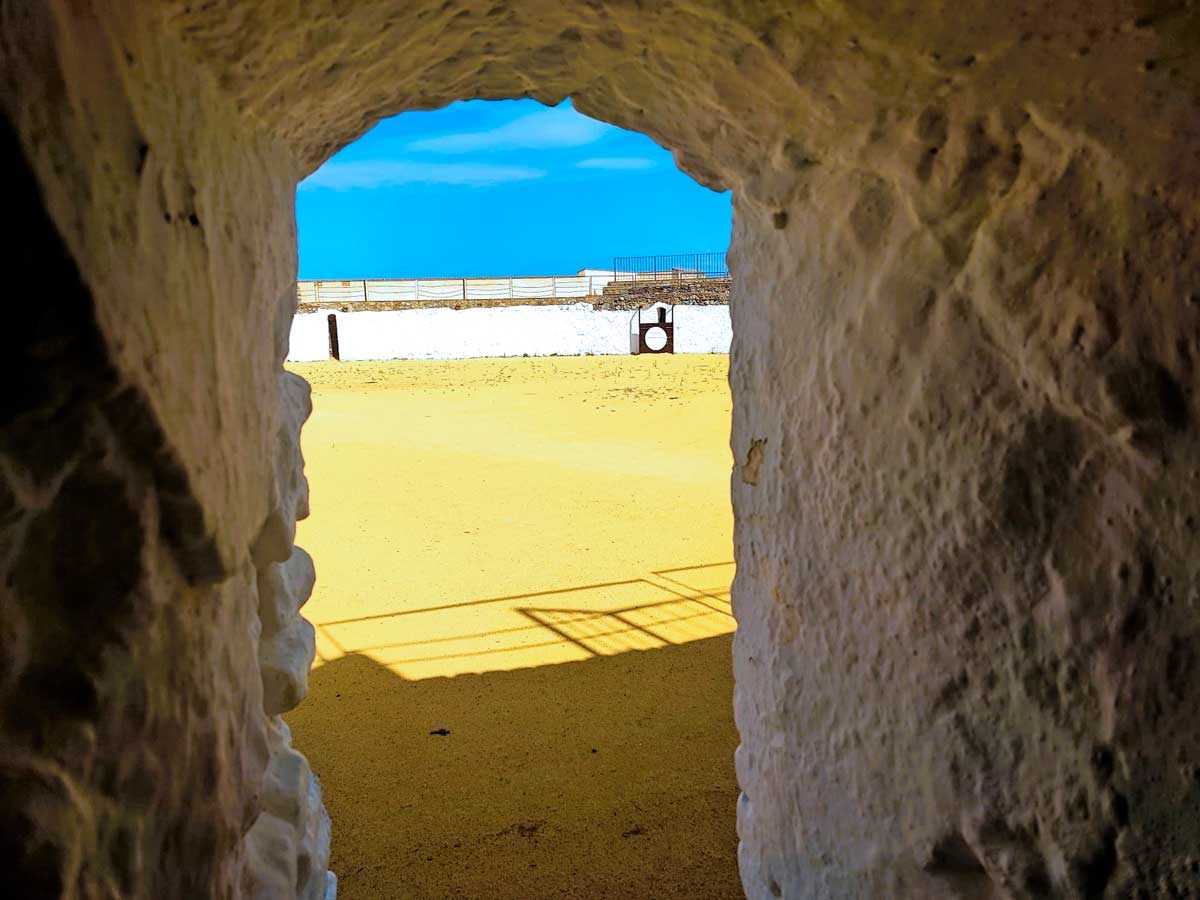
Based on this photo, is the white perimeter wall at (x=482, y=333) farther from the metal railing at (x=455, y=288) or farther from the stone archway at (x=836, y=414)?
the stone archway at (x=836, y=414)

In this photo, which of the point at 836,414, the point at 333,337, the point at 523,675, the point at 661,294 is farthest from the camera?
the point at 661,294

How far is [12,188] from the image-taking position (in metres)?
0.92

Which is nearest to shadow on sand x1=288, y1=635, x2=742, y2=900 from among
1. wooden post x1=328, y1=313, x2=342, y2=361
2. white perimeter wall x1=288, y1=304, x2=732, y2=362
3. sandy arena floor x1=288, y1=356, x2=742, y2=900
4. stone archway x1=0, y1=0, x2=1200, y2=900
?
sandy arena floor x1=288, y1=356, x2=742, y2=900

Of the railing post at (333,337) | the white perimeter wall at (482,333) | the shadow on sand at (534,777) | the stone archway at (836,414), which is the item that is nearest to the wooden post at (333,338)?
the railing post at (333,337)

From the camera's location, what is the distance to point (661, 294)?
23.6 meters

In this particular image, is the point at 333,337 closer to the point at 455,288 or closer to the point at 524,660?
the point at 455,288

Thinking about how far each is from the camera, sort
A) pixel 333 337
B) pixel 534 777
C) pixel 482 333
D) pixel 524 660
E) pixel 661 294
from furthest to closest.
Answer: pixel 661 294 → pixel 482 333 → pixel 333 337 → pixel 524 660 → pixel 534 777

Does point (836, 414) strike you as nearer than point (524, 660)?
Yes

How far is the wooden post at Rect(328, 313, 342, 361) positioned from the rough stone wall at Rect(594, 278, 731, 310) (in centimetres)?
615

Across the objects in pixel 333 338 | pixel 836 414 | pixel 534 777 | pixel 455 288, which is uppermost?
pixel 455 288

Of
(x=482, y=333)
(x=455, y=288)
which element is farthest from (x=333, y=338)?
(x=455, y=288)

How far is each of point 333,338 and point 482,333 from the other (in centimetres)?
347

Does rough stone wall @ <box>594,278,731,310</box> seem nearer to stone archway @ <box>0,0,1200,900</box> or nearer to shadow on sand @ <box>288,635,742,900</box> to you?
shadow on sand @ <box>288,635,742,900</box>

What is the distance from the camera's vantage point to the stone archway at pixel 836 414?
3.43 ft
